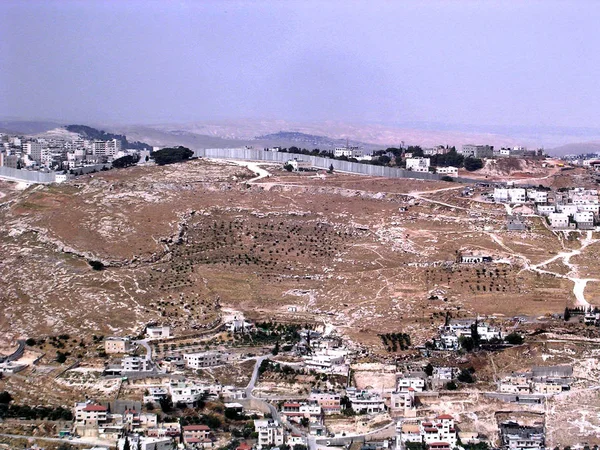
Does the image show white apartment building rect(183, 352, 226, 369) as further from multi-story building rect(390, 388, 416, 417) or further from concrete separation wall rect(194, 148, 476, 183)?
concrete separation wall rect(194, 148, 476, 183)

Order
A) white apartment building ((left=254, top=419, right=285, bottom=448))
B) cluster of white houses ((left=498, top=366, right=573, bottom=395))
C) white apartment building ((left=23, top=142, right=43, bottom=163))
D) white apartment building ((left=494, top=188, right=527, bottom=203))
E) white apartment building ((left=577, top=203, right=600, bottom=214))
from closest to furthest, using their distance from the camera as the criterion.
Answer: white apartment building ((left=254, top=419, right=285, bottom=448)) → cluster of white houses ((left=498, top=366, right=573, bottom=395)) → white apartment building ((left=577, top=203, right=600, bottom=214)) → white apartment building ((left=494, top=188, right=527, bottom=203)) → white apartment building ((left=23, top=142, right=43, bottom=163))

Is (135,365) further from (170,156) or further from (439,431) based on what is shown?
(170,156)

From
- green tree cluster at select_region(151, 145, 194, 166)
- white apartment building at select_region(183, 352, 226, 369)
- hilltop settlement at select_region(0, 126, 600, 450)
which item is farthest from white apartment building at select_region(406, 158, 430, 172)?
white apartment building at select_region(183, 352, 226, 369)

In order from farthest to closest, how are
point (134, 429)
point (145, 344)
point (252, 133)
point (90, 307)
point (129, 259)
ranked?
point (252, 133) < point (129, 259) < point (90, 307) < point (145, 344) < point (134, 429)

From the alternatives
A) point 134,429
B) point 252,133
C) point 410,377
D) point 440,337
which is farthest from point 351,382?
point 252,133

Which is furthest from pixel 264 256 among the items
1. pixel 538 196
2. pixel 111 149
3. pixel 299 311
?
pixel 111 149

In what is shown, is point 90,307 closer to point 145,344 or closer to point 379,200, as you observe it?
point 145,344

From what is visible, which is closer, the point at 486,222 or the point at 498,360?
the point at 498,360
